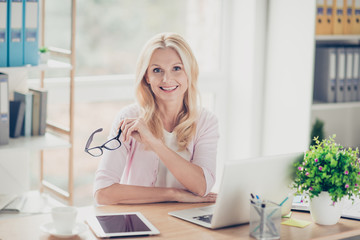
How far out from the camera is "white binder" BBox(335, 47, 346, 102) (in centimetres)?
373

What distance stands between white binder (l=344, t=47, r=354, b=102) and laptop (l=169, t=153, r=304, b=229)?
184cm

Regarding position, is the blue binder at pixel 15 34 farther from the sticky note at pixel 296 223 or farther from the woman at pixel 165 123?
the sticky note at pixel 296 223

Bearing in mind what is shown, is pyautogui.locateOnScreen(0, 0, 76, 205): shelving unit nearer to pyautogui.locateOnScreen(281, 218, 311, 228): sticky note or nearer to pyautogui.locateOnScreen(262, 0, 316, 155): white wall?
pyautogui.locateOnScreen(281, 218, 311, 228): sticky note

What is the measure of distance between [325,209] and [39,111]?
5.32 ft

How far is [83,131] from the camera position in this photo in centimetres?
381

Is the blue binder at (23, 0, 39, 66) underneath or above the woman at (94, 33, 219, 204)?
above

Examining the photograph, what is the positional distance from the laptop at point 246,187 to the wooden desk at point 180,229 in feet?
0.13

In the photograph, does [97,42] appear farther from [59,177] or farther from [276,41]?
[276,41]

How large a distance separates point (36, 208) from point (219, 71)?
5.78ft

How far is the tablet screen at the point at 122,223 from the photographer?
1.95 meters

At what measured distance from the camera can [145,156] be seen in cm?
267

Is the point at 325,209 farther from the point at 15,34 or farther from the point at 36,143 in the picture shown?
the point at 15,34

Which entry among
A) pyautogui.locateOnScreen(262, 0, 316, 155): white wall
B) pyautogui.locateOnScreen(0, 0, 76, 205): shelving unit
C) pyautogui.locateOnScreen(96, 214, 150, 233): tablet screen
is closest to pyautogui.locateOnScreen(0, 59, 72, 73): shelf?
pyautogui.locateOnScreen(0, 0, 76, 205): shelving unit

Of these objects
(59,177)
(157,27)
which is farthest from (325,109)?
(59,177)
